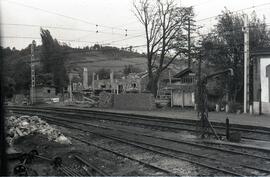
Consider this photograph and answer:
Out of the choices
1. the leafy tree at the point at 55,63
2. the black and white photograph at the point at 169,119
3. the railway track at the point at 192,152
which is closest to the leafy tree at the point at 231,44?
the black and white photograph at the point at 169,119

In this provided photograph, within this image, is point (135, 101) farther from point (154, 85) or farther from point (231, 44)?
point (231, 44)

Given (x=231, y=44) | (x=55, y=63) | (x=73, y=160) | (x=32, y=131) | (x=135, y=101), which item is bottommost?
(x=73, y=160)

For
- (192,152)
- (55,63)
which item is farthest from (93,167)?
(55,63)

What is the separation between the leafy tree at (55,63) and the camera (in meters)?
77.6

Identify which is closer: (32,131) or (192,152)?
(192,152)

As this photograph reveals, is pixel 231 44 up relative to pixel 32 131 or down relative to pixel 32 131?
up

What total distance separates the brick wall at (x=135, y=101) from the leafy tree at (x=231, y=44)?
6879 millimetres

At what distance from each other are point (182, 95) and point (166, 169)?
102 feet

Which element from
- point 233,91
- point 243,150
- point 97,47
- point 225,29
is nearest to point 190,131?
point 243,150

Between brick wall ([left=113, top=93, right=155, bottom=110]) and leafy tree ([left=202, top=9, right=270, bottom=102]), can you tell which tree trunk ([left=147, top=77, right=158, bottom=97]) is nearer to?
brick wall ([left=113, top=93, right=155, bottom=110])

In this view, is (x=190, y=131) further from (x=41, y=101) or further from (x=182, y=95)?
(x=41, y=101)

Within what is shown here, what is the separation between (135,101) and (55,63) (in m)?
38.3

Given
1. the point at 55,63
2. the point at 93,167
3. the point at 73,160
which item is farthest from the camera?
the point at 55,63

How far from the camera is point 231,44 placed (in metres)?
37.5
